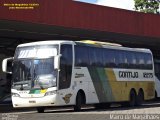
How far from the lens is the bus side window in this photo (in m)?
21.8

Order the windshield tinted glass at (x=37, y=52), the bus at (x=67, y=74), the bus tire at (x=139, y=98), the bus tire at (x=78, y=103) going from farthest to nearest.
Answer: the bus tire at (x=139, y=98)
the bus tire at (x=78, y=103)
the windshield tinted glass at (x=37, y=52)
the bus at (x=67, y=74)

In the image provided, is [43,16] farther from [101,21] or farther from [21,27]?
[101,21]

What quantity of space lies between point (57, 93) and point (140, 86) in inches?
361

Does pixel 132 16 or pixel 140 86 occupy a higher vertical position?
pixel 132 16

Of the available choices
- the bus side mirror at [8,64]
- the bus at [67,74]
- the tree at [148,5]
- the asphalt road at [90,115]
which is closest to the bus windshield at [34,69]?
the bus at [67,74]

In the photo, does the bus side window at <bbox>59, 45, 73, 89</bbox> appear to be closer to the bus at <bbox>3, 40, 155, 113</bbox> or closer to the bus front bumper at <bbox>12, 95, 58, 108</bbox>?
the bus at <bbox>3, 40, 155, 113</bbox>

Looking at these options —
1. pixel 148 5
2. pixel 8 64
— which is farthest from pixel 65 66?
pixel 148 5

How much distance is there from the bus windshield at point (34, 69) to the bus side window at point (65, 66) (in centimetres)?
37

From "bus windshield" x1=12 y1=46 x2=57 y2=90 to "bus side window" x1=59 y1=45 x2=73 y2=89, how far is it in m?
0.37

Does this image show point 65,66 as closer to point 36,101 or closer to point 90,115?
point 36,101

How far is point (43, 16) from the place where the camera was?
28.2 metres

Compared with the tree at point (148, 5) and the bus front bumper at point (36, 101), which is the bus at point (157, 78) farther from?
the tree at point (148, 5)

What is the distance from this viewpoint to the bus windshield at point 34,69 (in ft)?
70.7

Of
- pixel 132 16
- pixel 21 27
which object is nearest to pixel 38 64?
pixel 21 27
